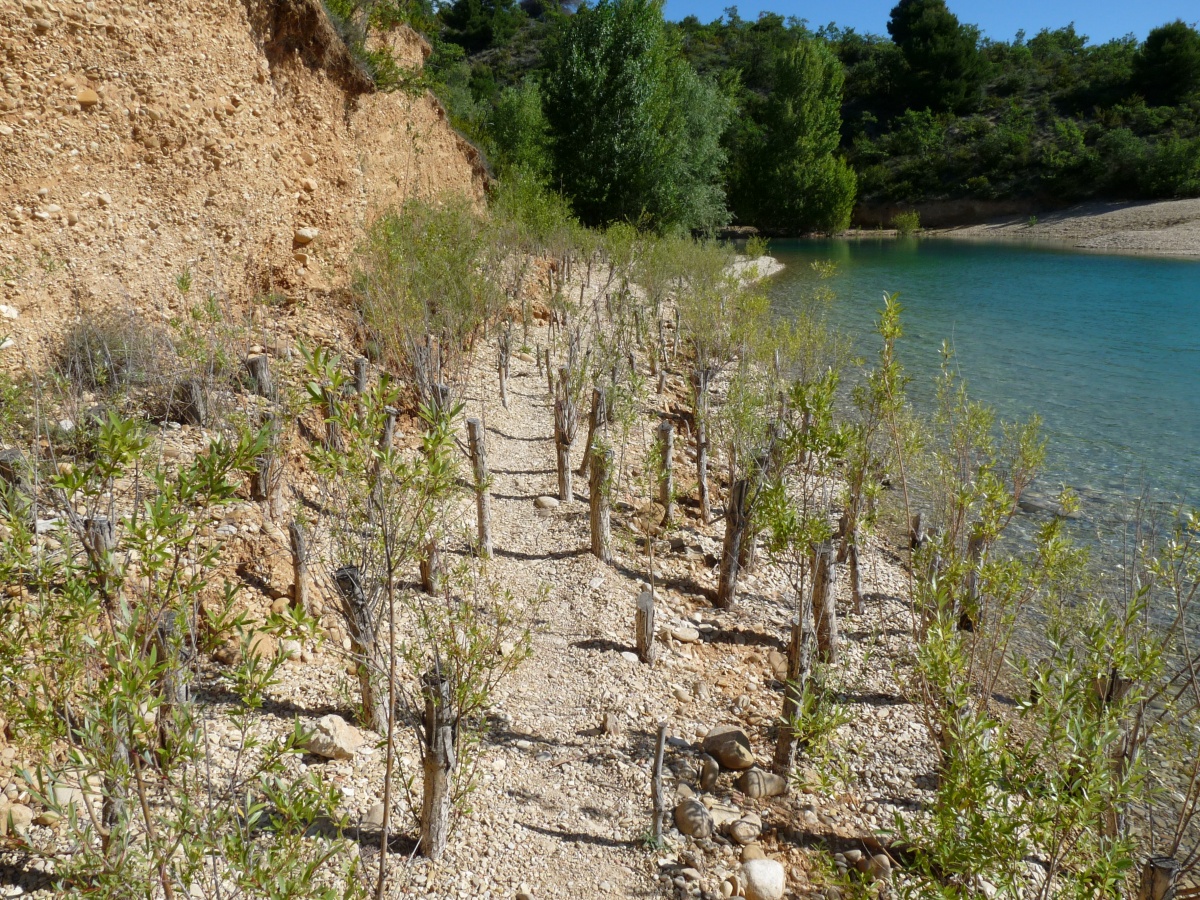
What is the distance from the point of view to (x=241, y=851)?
7.48 ft

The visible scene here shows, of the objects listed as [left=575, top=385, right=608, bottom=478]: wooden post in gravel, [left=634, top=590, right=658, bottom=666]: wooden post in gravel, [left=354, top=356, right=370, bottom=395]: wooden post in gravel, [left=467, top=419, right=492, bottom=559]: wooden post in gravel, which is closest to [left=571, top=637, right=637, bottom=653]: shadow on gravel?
[left=634, top=590, right=658, bottom=666]: wooden post in gravel

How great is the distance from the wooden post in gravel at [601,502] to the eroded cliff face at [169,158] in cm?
444

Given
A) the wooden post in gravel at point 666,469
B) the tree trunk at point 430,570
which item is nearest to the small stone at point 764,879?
the tree trunk at point 430,570

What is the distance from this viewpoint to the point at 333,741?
4.02 meters

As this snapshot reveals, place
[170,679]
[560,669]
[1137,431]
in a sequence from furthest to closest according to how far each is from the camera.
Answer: [1137,431]
[560,669]
[170,679]

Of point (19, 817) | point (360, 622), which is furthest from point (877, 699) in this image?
point (19, 817)

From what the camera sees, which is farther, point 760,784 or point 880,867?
point 760,784

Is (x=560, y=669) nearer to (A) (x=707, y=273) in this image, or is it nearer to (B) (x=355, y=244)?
(B) (x=355, y=244)

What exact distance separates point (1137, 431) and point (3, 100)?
15.5 metres

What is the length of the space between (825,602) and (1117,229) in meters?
49.4

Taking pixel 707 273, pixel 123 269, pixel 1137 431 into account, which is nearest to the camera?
pixel 123 269

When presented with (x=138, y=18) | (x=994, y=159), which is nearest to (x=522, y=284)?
(x=138, y=18)

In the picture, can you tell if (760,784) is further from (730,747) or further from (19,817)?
(19,817)

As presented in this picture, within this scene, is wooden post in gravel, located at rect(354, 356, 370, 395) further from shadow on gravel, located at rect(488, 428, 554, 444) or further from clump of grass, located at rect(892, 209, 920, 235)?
clump of grass, located at rect(892, 209, 920, 235)
